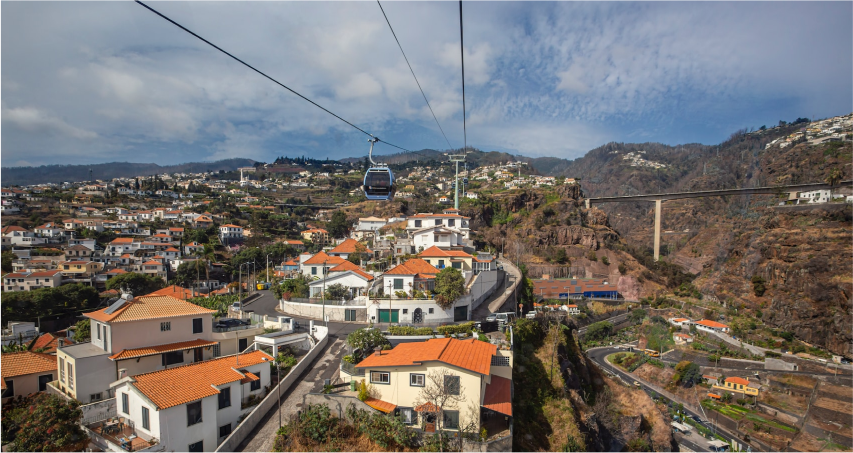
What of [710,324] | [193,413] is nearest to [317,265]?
[193,413]

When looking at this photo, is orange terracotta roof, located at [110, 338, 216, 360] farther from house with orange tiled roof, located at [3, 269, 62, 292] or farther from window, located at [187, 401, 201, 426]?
house with orange tiled roof, located at [3, 269, 62, 292]

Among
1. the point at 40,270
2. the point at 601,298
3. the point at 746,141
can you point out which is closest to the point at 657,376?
the point at 601,298

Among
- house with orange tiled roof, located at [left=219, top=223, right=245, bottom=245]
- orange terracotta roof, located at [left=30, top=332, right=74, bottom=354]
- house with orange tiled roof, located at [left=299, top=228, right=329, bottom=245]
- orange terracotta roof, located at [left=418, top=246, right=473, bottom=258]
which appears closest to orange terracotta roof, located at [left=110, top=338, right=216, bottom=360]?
orange terracotta roof, located at [left=30, top=332, right=74, bottom=354]

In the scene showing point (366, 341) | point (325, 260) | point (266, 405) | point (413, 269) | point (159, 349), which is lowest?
point (266, 405)

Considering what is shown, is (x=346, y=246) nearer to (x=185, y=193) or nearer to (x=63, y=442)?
(x=63, y=442)

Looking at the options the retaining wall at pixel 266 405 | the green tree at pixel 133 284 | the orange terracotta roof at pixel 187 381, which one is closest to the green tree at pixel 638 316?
the retaining wall at pixel 266 405

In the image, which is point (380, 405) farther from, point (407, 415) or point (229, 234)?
point (229, 234)

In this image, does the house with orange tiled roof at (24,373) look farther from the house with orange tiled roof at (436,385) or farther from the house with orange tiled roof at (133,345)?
the house with orange tiled roof at (436,385)
